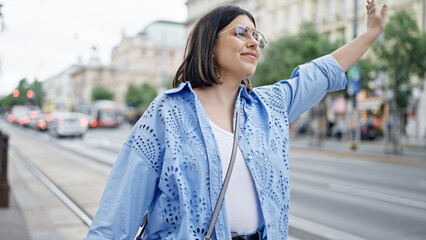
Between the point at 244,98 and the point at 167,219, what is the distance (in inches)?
25.0

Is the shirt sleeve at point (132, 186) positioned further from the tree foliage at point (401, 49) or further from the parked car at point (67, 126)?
the parked car at point (67, 126)

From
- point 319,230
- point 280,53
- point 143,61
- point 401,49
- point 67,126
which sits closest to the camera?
point 319,230

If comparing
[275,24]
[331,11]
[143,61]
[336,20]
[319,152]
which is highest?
[143,61]

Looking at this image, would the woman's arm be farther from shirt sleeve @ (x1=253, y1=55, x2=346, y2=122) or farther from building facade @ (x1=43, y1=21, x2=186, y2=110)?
building facade @ (x1=43, y1=21, x2=186, y2=110)

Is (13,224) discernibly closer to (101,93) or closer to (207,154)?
(207,154)

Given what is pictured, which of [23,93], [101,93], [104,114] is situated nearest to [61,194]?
[23,93]

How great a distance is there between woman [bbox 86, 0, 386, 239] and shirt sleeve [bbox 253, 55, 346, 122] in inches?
5.0

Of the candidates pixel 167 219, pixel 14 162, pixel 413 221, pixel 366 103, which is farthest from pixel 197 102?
pixel 366 103

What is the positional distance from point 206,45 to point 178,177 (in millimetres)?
592

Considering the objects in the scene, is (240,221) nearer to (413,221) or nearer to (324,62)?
(324,62)

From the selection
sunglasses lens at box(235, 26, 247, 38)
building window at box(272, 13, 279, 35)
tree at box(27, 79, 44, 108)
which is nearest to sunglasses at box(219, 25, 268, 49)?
sunglasses lens at box(235, 26, 247, 38)

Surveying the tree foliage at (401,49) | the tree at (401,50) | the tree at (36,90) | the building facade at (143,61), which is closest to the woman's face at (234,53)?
the tree at (36,90)

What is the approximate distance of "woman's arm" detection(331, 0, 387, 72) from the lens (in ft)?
7.16

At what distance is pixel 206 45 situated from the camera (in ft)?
5.86
